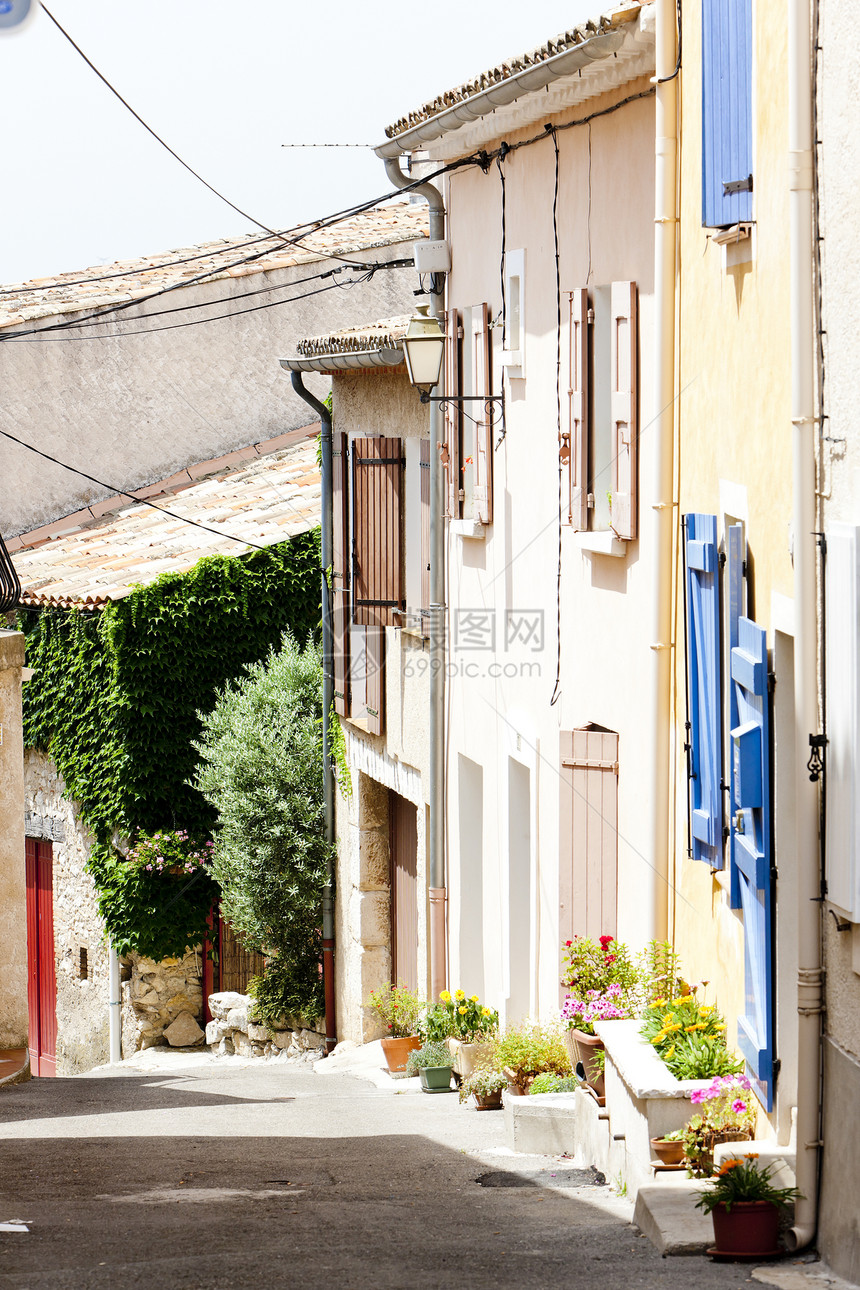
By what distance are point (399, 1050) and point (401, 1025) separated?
1.04ft

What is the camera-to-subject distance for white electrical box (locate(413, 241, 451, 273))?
1204 cm

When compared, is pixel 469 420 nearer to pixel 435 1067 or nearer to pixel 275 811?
pixel 435 1067

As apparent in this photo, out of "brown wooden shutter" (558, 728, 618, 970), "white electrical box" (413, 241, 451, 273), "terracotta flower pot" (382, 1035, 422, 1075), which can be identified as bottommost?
"terracotta flower pot" (382, 1035, 422, 1075)

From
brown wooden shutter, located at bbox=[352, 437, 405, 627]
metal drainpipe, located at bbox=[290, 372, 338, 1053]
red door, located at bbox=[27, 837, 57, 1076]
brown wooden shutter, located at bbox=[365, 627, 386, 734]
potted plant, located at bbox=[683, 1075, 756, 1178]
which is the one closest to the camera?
potted plant, located at bbox=[683, 1075, 756, 1178]

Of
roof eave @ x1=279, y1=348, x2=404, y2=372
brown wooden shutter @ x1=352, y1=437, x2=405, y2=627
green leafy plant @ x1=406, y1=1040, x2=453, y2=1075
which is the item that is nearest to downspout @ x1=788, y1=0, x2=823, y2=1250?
green leafy plant @ x1=406, y1=1040, x2=453, y2=1075

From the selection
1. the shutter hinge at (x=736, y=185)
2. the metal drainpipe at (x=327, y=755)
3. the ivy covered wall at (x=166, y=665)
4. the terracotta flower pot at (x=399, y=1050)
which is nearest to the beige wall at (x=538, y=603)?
the terracotta flower pot at (x=399, y=1050)

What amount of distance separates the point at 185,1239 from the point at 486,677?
576 centimetres

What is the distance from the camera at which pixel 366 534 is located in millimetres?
14242

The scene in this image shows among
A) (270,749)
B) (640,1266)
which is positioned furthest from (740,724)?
(270,749)

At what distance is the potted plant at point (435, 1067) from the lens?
38.0ft

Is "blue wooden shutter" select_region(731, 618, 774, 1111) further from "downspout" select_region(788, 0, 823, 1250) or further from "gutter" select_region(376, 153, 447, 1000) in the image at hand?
"gutter" select_region(376, 153, 447, 1000)

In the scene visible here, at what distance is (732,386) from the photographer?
6.45m

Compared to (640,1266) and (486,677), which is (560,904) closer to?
(486,677)

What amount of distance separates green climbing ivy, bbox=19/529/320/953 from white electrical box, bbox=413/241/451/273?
15.6 ft
